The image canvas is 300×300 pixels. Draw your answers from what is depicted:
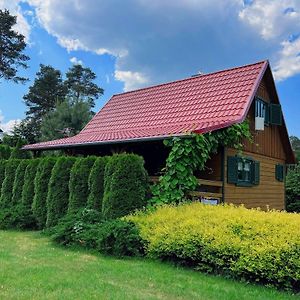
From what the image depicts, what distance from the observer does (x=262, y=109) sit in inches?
548

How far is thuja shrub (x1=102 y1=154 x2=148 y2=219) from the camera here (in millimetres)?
8867

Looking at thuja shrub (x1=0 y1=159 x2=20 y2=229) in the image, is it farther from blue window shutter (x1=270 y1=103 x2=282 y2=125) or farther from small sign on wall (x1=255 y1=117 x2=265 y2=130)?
blue window shutter (x1=270 y1=103 x2=282 y2=125)

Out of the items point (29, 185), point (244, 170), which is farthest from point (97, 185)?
point (244, 170)

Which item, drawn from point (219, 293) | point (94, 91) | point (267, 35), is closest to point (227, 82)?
point (267, 35)

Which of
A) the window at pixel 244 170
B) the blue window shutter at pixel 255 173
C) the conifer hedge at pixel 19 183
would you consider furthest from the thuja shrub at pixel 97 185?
the blue window shutter at pixel 255 173

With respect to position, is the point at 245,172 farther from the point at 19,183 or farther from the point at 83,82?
the point at 83,82

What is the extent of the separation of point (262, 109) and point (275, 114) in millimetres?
853

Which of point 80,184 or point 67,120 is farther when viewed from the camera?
point 67,120

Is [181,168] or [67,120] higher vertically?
[67,120]

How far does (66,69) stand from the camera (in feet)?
140

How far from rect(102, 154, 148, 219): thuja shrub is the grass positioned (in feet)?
5.95

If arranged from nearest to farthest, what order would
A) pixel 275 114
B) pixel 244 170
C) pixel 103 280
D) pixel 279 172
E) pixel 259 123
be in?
pixel 103 280, pixel 244 170, pixel 259 123, pixel 275 114, pixel 279 172

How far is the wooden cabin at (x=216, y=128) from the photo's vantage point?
36.7ft

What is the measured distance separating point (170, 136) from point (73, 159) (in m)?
3.20
